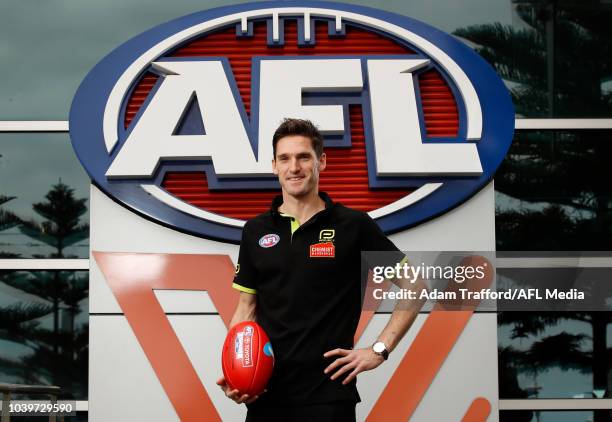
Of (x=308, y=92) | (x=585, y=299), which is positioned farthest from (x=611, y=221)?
(x=308, y=92)

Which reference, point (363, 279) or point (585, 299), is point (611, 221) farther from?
point (363, 279)

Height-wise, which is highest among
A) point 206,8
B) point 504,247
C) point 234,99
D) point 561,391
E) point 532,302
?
point 206,8

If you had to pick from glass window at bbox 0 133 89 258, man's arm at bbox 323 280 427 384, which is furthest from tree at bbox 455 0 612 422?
glass window at bbox 0 133 89 258


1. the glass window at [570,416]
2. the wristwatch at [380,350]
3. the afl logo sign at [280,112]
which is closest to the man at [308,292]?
the wristwatch at [380,350]

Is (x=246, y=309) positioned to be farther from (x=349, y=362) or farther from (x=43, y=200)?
(x=43, y=200)

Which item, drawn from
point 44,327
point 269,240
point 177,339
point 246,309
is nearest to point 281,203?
point 269,240

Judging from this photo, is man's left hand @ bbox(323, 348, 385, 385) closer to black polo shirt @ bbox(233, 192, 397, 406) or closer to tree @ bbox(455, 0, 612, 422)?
black polo shirt @ bbox(233, 192, 397, 406)

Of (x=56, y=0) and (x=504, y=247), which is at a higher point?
(x=56, y=0)

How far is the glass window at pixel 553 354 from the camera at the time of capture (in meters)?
4.70

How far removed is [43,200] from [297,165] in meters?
2.46

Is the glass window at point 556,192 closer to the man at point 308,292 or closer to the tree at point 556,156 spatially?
the tree at point 556,156

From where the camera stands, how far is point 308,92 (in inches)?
181

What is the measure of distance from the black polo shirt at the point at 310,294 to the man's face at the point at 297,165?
113 mm

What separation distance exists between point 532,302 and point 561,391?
0.53 metres
